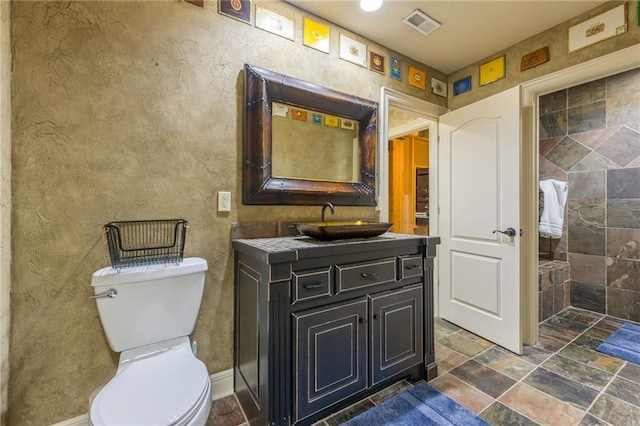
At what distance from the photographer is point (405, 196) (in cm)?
415

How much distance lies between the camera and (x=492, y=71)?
8.09 feet

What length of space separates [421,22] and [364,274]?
1.89 meters

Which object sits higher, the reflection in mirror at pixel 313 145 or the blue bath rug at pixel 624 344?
the reflection in mirror at pixel 313 145

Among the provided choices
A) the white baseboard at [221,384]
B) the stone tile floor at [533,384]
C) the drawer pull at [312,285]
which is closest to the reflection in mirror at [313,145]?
the drawer pull at [312,285]

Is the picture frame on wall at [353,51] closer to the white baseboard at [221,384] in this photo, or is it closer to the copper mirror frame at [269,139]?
the copper mirror frame at [269,139]

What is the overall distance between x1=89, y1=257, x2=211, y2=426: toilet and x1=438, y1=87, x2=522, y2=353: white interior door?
2.23 metres

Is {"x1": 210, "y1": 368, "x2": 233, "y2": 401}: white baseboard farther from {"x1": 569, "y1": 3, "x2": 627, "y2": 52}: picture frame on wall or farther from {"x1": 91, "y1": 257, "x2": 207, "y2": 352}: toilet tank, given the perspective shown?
{"x1": 569, "y1": 3, "x2": 627, "y2": 52}: picture frame on wall

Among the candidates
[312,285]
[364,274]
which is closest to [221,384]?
[312,285]

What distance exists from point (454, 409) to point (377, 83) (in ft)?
7.66

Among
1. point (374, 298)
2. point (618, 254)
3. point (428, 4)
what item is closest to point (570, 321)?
point (618, 254)

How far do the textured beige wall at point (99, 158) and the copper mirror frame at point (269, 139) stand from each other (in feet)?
0.27

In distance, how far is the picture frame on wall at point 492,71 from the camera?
7.87 feet

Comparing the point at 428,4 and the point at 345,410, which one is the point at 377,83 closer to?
the point at 428,4

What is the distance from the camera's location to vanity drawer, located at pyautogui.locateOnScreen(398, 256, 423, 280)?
170 centimetres
